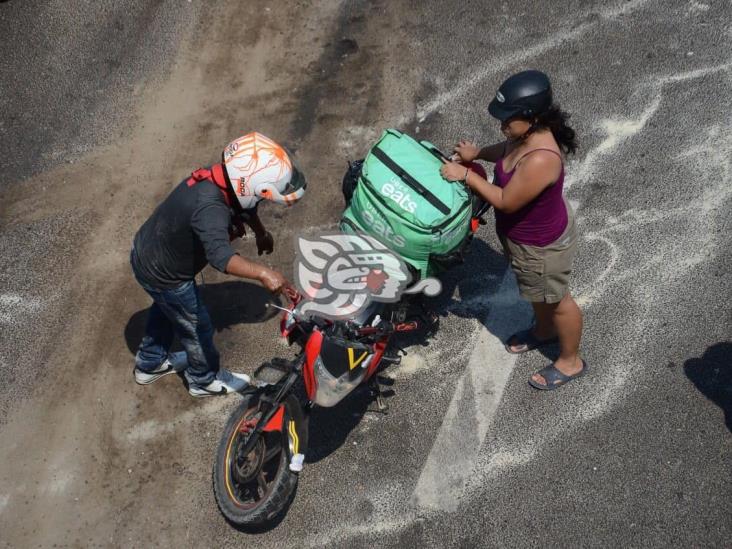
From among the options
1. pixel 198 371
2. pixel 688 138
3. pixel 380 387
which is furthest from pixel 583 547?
pixel 688 138

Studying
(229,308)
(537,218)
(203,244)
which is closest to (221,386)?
(229,308)

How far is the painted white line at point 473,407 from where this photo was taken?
4836 mm

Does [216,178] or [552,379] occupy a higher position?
[216,178]

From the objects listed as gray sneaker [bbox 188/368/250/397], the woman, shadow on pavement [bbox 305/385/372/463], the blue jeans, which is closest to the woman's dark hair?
the woman

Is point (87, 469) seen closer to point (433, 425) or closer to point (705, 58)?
point (433, 425)

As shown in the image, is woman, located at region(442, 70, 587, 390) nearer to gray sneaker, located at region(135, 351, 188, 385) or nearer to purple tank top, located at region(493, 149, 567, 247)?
purple tank top, located at region(493, 149, 567, 247)

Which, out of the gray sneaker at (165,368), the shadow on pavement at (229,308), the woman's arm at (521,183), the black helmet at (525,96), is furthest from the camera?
the shadow on pavement at (229,308)

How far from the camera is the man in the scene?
425 cm

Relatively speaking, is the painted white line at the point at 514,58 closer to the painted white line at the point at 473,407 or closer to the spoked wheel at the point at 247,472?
Answer: the painted white line at the point at 473,407

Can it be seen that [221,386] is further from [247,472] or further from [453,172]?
[453,172]

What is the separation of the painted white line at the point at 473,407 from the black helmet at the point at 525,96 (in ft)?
6.45

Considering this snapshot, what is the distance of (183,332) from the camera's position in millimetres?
5027

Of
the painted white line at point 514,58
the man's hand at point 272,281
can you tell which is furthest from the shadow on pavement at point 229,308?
the painted white line at point 514,58

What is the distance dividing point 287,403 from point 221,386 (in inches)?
38.3
